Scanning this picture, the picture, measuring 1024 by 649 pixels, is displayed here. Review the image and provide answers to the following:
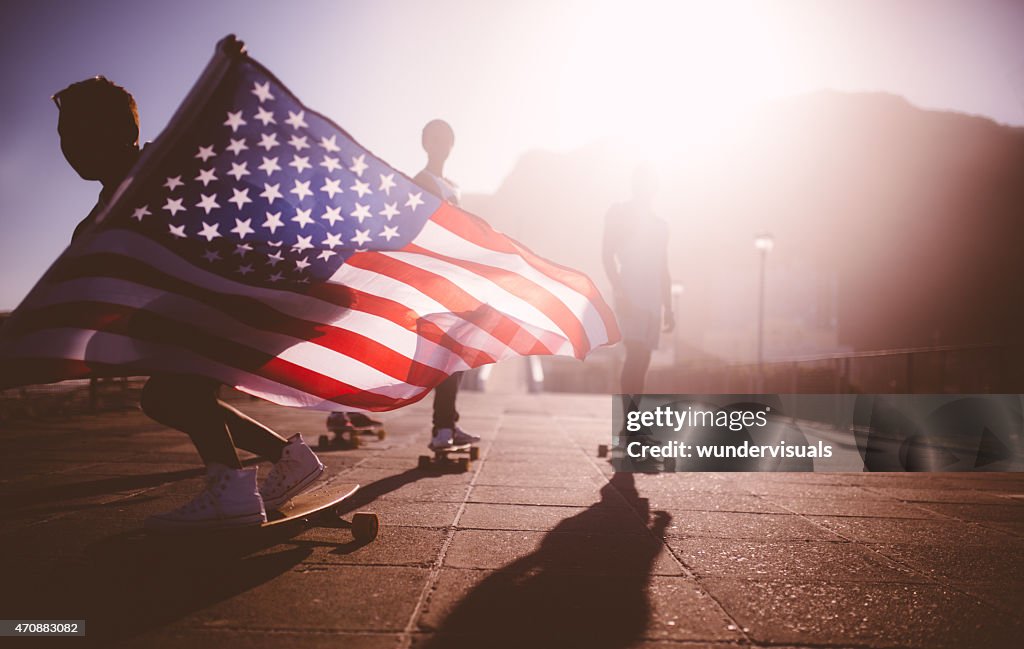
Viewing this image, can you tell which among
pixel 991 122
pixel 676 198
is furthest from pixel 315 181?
pixel 676 198

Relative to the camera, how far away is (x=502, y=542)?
266 cm

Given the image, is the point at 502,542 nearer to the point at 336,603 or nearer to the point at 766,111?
the point at 336,603

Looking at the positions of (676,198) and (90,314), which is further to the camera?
(676,198)

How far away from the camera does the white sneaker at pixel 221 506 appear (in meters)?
2.17

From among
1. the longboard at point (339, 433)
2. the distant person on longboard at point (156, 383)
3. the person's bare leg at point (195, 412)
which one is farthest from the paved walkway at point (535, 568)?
the longboard at point (339, 433)

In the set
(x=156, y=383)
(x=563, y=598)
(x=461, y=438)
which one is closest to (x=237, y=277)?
(x=156, y=383)

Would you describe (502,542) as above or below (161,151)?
below

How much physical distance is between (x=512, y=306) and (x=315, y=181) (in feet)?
4.30

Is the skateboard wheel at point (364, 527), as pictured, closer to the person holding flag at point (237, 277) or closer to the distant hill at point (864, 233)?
the person holding flag at point (237, 277)

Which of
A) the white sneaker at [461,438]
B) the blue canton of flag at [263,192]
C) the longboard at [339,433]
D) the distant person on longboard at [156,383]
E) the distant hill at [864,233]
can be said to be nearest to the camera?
the distant person on longboard at [156,383]

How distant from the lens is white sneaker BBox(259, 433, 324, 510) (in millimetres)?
2584

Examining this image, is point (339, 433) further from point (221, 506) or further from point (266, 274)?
point (221, 506)

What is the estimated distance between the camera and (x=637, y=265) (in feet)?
18.6

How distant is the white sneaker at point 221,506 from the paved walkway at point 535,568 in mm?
75
